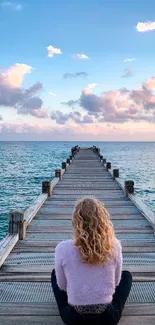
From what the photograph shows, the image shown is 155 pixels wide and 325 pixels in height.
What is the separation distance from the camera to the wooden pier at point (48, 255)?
14.7 ft

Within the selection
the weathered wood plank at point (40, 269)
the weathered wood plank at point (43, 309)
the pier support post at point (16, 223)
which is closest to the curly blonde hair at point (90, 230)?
the weathered wood plank at point (43, 309)

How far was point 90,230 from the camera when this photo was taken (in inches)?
139

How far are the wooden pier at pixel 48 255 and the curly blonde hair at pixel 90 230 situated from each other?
120cm

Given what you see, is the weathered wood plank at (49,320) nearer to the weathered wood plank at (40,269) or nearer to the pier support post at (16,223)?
the weathered wood plank at (40,269)

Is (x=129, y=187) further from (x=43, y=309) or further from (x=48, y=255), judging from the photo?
(x=43, y=309)

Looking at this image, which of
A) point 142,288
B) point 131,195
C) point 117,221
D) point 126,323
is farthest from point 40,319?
point 131,195

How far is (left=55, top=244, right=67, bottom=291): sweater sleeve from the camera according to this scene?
12.0ft

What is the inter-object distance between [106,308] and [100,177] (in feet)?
49.5

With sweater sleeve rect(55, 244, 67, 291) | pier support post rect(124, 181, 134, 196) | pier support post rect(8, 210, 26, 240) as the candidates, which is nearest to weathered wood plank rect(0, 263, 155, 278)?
pier support post rect(8, 210, 26, 240)

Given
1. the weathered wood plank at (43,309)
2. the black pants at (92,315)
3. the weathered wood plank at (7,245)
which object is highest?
the black pants at (92,315)

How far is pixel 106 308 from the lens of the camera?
12.1 ft

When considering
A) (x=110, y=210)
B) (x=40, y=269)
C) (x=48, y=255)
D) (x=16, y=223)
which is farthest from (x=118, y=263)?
(x=110, y=210)

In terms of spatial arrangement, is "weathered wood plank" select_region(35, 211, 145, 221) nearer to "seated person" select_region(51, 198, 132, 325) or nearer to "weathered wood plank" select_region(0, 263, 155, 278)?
"weathered wood plank" select_region(0, 263, 155, 278)

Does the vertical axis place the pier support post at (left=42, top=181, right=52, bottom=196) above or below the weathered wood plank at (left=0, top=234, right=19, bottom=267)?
above
